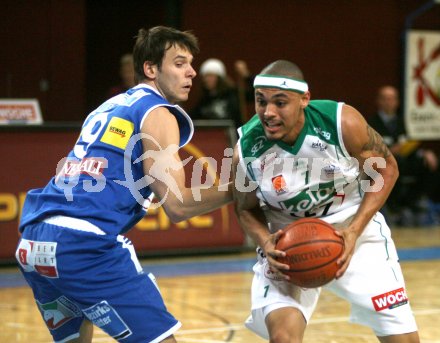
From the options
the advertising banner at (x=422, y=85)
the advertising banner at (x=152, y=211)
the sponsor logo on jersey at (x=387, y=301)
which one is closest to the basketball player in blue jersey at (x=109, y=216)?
the sponsor logo on jersey at (x=387, y=301)

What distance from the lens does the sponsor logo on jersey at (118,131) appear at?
448 centimetres

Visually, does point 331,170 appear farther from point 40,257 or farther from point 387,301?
point 40,257

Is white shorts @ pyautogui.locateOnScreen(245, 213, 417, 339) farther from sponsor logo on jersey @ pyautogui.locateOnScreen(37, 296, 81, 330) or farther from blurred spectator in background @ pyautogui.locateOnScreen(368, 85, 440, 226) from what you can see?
blurred spectator in background @ pyautogui.locateOnScreen(368, 85, 440, 226)

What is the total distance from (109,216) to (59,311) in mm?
628

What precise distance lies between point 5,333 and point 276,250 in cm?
311

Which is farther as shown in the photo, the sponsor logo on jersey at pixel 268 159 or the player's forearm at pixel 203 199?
the sponsor logo on jersey at pixel 268 159

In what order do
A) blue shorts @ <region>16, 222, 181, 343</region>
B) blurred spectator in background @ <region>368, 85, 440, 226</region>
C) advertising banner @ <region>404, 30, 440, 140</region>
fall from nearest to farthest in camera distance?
1. blue shorts @ <region>16, 222, 181, 343</region>
2. blurred spectator in background @ <region>368, 85, 440, 226</region>
3. advertising banner @ <region>404, 30, 440, 140</region>

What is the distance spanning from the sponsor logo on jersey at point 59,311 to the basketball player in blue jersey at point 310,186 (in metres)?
0.95

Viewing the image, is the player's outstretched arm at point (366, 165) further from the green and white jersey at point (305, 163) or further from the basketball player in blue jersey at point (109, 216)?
the basketball player in blue jersey at point (109, 216)

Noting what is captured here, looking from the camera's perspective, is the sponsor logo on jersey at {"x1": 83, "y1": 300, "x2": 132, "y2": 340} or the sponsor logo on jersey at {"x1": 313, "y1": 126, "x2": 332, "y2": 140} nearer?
the sponsor logo on jersey at {"x1": 83, "y1": 300, "x2": 132, "y2": 340}

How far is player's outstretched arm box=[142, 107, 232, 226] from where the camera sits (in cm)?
448

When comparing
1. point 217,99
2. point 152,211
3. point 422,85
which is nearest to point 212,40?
point 217,99

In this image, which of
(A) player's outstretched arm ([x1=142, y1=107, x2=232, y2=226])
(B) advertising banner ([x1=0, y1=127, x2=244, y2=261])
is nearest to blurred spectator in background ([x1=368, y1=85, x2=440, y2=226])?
(B) advertising banner ([x1=0, y1=127, x2=244, y2=261])

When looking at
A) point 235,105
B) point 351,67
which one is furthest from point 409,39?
point 235,105
